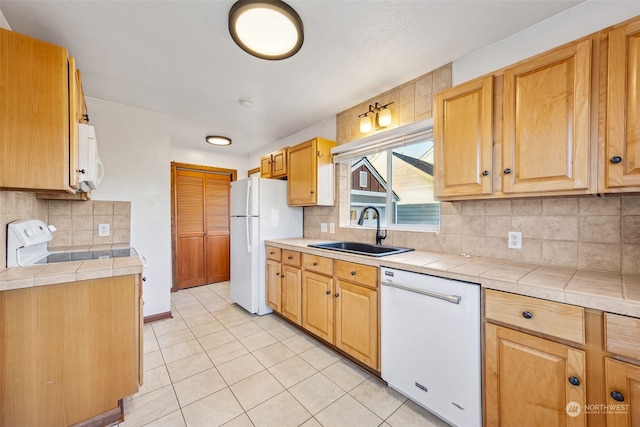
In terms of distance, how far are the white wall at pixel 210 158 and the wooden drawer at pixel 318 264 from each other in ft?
9.23

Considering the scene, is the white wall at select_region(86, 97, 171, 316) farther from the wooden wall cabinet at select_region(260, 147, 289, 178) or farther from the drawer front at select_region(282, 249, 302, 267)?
the drawer front at select_region(282, 249, 302, 267)

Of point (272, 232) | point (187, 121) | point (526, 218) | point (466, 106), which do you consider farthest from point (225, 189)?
point (526, 218)

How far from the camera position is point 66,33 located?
163 cm

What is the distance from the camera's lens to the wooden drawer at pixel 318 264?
216cm

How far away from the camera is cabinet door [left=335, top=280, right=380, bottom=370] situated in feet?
5.91

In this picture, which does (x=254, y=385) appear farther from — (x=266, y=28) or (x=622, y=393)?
(x=266, y=28)

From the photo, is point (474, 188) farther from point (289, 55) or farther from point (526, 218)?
point (289, 55)

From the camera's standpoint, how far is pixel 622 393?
3.01ft

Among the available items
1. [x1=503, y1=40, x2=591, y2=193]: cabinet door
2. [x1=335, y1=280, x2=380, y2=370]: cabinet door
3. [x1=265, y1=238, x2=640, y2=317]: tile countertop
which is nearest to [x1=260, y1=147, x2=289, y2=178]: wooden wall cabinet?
[x1=335, y1=280, x2=380, y2=370]: cabinet door

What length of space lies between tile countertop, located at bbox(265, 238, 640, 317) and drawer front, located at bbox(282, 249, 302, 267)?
859 mm

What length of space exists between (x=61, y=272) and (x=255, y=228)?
1.72 meters

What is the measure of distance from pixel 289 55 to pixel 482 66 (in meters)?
1.36

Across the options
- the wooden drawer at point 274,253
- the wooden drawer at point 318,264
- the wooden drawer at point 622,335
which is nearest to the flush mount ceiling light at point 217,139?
the wooden drawer at point 274,253

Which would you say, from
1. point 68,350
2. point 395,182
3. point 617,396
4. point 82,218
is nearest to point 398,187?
point 395,182
